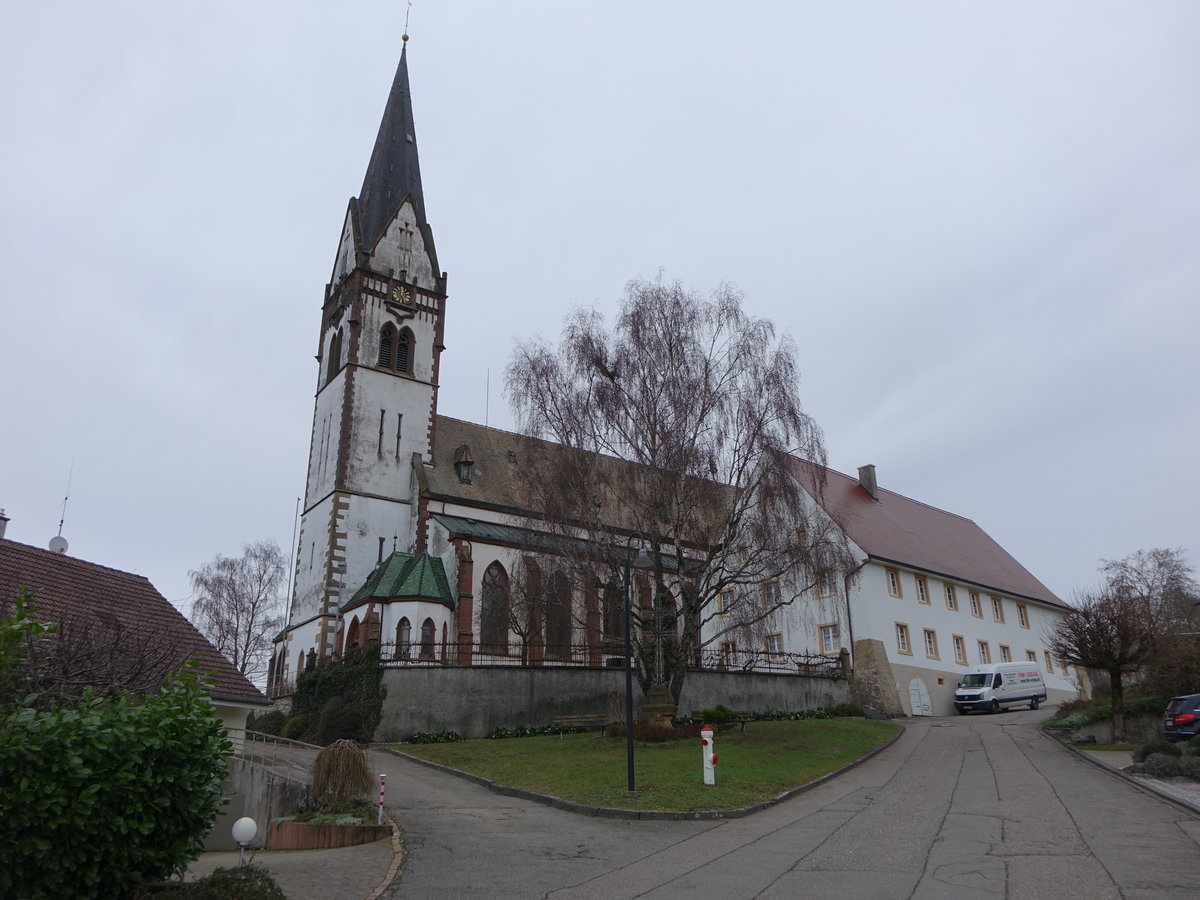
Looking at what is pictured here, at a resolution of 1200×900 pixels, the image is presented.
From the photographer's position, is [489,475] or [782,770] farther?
[489,475]

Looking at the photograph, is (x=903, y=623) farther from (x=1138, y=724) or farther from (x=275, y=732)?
(x=275, y=732)

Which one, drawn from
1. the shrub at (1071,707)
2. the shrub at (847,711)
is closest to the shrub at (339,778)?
the shrub at (847,711)

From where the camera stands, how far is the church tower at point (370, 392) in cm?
3916

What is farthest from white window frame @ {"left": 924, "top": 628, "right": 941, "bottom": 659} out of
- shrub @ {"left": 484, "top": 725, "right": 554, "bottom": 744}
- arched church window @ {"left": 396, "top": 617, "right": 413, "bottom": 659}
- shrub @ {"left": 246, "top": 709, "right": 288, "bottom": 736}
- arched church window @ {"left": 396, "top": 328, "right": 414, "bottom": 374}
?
shrub @ {"left": 246, "top": 709, "right": 288, "bottom": 736}

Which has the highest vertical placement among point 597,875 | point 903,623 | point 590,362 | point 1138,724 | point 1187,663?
point 590,362

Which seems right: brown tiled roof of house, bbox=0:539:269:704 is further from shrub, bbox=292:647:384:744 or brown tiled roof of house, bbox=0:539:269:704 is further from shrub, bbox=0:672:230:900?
shrub, bbox=0:672:230:900

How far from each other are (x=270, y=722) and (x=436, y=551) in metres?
8.86

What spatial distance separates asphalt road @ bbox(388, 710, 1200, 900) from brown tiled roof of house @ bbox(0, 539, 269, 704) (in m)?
4.93

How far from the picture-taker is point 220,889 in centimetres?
862

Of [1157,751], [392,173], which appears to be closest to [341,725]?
[1157,751]

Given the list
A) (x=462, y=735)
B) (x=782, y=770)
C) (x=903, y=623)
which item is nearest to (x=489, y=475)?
(x=462, y=735)

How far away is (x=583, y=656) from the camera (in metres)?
33.7

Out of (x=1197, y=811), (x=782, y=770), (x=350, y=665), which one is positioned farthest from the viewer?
(x=350, y=665)

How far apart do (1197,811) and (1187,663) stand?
1416 cm
